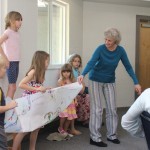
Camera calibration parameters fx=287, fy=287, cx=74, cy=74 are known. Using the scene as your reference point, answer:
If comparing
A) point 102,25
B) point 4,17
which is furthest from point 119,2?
point 4,17

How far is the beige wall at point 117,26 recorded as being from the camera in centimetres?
590

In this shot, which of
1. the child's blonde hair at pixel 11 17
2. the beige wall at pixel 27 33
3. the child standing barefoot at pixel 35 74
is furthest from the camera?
the beige wall at pixel 27 33

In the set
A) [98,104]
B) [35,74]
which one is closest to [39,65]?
[35,74]

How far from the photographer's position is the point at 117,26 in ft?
20.1

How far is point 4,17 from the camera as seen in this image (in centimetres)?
328

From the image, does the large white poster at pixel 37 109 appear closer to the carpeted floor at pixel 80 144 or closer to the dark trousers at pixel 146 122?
the carpeted floor at pixel 80 144

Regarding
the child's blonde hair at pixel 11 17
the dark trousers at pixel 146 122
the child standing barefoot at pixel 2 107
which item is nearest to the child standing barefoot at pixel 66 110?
the child's blonde hair at pixel 11 17

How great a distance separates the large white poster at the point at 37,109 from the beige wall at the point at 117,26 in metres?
2.94

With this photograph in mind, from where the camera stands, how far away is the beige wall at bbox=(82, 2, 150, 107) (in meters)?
5.90

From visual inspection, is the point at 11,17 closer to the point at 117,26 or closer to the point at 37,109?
the point at 37,109

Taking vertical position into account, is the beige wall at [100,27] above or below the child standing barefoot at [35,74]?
above

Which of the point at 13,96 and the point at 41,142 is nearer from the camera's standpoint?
the point at 13,96

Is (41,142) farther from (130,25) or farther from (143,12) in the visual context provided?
(143,12)

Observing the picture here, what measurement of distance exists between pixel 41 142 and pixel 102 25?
314 centimetres
